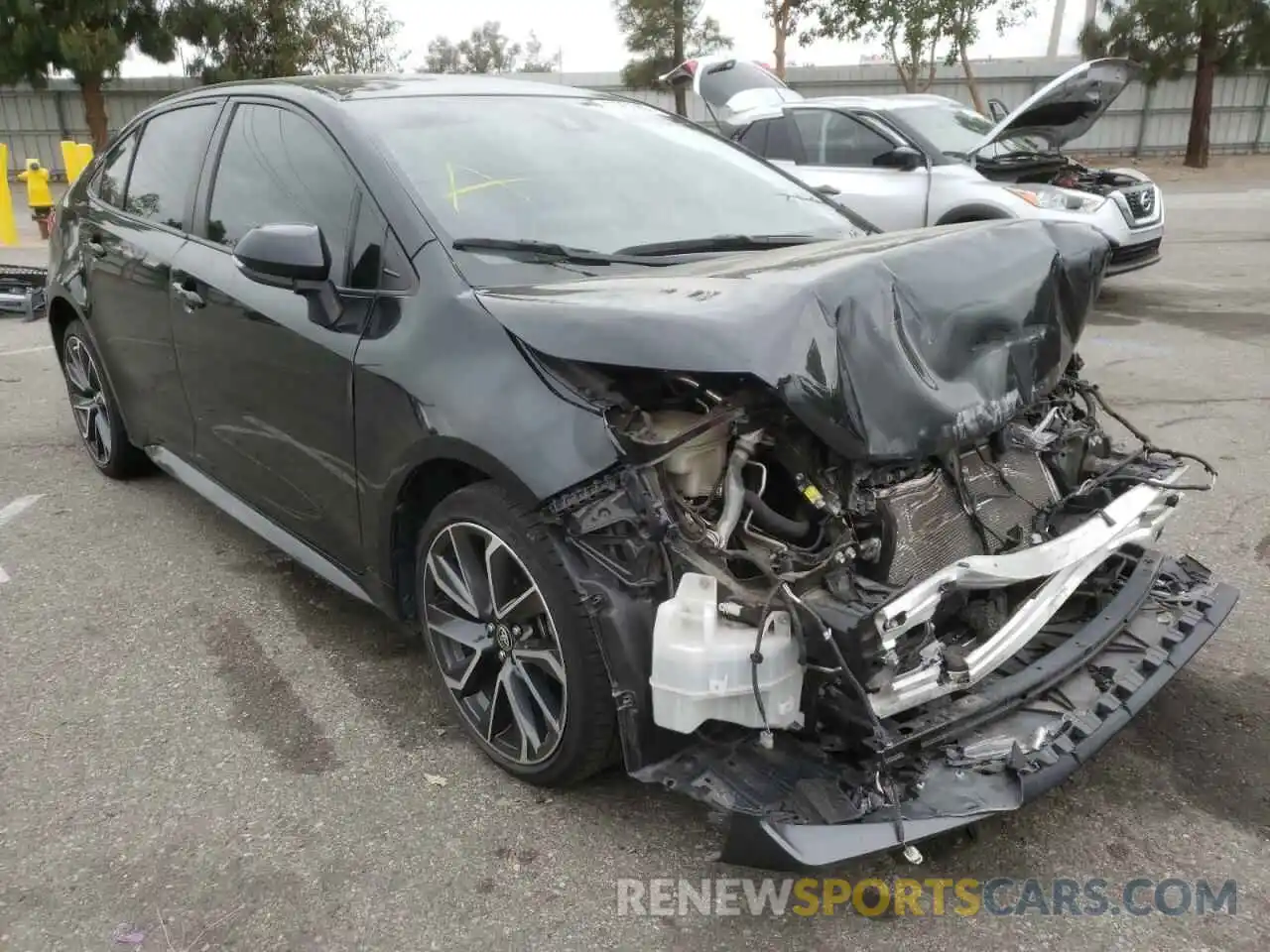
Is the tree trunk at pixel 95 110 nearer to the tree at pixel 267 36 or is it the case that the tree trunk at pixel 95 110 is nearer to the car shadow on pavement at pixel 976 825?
the tree at pixel 267 36

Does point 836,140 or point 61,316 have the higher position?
point 836,140

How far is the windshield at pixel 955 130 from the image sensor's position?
9.26 m

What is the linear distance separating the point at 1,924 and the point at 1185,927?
8.60ft

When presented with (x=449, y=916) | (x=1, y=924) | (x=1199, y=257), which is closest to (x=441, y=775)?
(x=449, y=916)

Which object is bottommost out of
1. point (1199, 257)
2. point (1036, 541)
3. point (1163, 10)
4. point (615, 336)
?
point (1199, 257)

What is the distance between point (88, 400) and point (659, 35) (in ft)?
92.6

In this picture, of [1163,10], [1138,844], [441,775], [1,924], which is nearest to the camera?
[1,924]

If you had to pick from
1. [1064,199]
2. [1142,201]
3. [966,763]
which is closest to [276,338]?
[966,763]

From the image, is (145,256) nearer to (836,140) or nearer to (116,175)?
(116,175)

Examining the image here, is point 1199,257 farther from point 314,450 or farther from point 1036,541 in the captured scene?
point 314,450

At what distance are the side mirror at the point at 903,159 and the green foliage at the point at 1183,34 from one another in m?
20.0

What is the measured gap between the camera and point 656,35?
30.1m

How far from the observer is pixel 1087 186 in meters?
9.06

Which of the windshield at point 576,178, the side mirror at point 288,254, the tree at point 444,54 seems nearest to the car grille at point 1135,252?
the windshield at point 576,178
